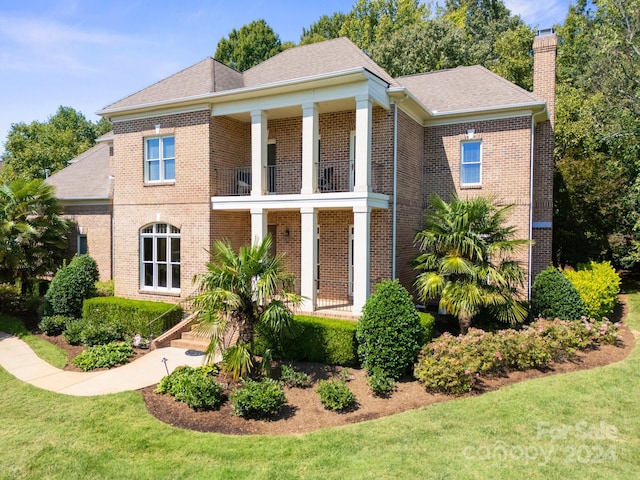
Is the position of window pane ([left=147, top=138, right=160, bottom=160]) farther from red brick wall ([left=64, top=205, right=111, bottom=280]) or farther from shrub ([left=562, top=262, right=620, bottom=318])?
shrub ([left=562, top=262, right=620, bottom=318])

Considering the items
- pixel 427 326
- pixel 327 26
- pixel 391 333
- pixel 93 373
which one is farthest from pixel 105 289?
pixel 327 26

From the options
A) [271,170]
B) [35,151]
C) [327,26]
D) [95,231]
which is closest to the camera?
[271,170]

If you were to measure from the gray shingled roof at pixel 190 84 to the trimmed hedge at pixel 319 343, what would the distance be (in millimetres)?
8062

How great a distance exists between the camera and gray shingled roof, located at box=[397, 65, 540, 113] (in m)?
14.2

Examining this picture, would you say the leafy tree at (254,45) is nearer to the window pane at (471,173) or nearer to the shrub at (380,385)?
the window pane at (471,173)

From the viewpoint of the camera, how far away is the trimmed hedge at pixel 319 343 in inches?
403

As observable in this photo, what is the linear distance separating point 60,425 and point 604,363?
486 inches

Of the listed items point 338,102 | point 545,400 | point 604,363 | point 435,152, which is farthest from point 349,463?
point 435,152

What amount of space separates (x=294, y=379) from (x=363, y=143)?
6.45 meters

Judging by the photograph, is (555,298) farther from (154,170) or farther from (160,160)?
(154,170)

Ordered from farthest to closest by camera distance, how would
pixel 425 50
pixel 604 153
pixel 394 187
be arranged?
pixel 425 50 → pixel 604 153 → pixel 394 187

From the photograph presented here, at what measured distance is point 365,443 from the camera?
22.4 ft

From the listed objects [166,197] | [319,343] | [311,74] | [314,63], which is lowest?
[319,343]

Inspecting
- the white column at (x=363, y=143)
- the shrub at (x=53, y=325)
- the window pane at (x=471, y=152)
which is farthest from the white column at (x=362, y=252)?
the shrub at (x=53, y=325)
